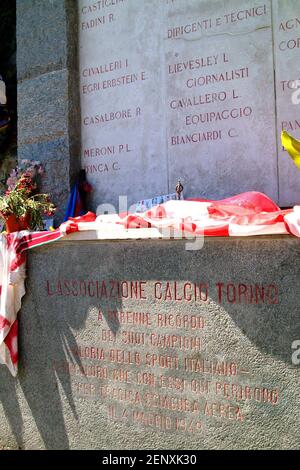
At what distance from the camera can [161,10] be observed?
5.35 m

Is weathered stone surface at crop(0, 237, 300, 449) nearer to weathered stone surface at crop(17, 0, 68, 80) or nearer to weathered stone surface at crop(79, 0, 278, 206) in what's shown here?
weathered stone surface at crop(79, 0, 278, 206)

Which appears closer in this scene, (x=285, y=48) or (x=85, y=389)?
(x=85, y=389)

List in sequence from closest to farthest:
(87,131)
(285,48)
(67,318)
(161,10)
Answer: (67,318)
(285,48)
(161,10)
(87,131)

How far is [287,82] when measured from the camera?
15.3 feet

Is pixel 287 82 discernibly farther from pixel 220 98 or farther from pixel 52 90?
pixel 52 90

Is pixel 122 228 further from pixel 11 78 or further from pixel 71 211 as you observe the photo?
pixel 11 78

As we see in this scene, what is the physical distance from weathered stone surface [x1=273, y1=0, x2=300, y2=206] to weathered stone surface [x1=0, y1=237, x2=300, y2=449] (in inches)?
59.6

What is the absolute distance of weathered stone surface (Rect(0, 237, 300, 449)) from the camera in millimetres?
3242

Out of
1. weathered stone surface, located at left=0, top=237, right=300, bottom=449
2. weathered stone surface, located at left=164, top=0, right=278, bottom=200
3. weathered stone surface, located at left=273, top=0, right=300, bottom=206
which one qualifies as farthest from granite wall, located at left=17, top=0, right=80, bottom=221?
weathered stone surface, located at left=273, top=0, right=300, bottom=206

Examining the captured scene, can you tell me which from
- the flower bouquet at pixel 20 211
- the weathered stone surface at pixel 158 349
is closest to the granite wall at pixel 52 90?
the flower bouquet at pixel 20 211

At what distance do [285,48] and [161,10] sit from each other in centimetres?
135

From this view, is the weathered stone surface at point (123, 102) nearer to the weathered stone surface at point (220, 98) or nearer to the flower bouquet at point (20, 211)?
the weathered stone surface at point (220, 98)

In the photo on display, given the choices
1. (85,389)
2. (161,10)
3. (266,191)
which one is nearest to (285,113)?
(266,191)

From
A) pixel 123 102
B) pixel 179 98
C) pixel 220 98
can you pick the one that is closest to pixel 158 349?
pixel 220 98
